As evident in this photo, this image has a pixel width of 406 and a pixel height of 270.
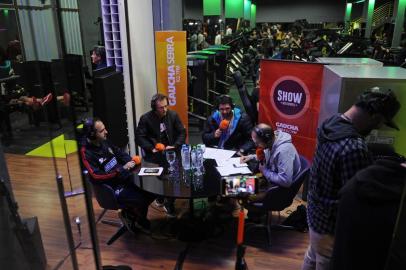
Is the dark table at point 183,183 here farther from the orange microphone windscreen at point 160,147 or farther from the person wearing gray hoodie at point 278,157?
the orange microphone windscreen at point 160,147

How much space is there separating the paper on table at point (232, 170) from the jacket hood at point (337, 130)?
119cm

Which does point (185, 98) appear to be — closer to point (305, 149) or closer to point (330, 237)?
point (305, 149)

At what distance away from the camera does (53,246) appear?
1.77m

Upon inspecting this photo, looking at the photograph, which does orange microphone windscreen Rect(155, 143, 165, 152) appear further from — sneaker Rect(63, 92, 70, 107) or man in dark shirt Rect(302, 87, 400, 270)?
sneaker Rect(63, 92, 70, 107)

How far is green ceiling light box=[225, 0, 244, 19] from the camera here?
591 inches

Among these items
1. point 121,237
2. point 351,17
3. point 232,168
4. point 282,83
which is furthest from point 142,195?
point 351,17

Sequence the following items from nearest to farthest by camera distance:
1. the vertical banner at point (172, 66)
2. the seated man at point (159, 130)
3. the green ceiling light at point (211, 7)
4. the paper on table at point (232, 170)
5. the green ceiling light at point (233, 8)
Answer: the paper on table at point (232, 170), the seated man at point (159, 130), the vertical banner at point (172, 66), the green ceiling light at point (211, 7), the green ceiling light at point (233, 8)

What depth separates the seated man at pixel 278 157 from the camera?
2982mm

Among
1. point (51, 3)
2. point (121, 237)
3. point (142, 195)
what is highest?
point (51, 3)

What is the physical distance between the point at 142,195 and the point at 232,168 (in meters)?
0.94

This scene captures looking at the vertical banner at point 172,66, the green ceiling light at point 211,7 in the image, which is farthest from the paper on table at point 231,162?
the green ceiling light at point 211,7

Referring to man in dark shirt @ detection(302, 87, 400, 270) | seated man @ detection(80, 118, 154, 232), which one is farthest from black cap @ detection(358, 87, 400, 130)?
seated man @ detection(80, 118, 154, 232)

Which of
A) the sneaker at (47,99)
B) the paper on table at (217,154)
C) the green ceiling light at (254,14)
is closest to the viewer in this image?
the sneaker at (47,99)

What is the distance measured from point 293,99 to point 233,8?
12655mm
